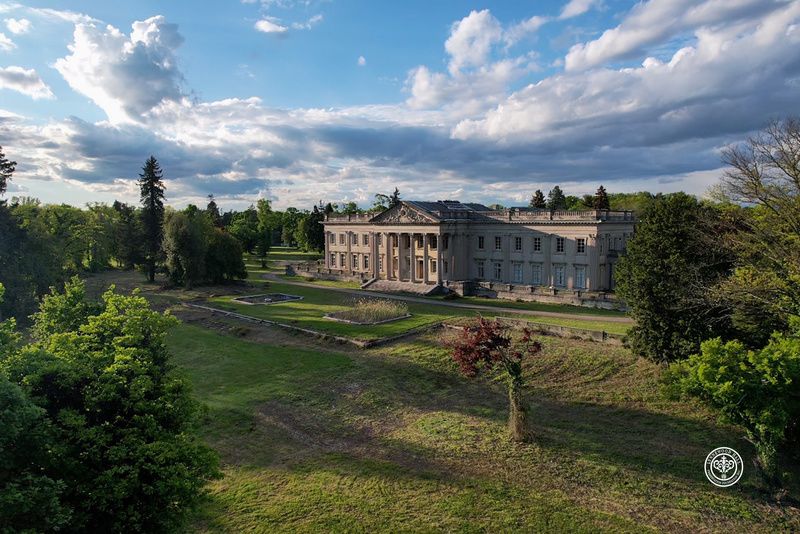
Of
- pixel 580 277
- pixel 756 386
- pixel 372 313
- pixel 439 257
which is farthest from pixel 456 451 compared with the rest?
pixel 439 257

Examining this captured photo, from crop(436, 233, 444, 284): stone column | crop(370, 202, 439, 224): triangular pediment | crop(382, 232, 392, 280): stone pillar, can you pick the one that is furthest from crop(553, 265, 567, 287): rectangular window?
crop(382, 232, 392, 280): stone pillar

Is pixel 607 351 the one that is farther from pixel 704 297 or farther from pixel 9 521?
pixel 9 521

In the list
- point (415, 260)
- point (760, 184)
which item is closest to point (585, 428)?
point (760, 184)

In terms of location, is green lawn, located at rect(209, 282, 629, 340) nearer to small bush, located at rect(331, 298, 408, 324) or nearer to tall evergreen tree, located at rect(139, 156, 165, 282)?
small bush, located at rect(331, 298, 408, 324)

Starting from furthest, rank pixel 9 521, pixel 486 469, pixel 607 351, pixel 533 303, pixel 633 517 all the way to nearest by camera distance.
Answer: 1. pixel 533 303
2. pixel 607 351
3. pixel 486 469
4. pixel 633 517
5. pixel 9 521

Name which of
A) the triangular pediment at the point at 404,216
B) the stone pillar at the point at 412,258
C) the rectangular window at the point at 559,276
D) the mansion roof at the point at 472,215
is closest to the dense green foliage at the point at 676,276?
the mansion roof at the point at 472,215

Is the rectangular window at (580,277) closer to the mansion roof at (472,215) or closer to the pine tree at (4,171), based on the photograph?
the mansion roof at (472,215)
